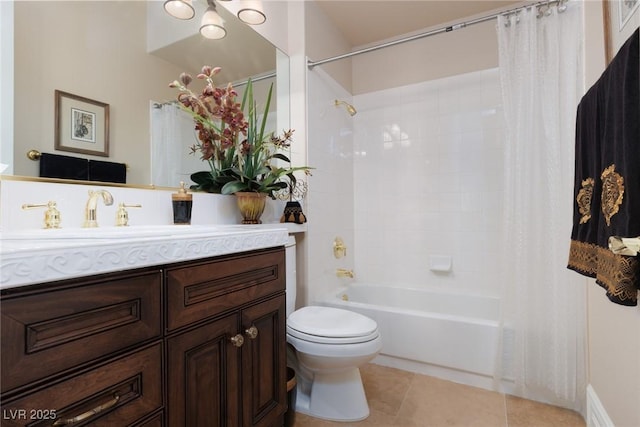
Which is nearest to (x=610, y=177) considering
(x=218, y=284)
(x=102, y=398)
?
(x=218, y=284)

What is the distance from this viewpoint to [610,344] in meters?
1.20

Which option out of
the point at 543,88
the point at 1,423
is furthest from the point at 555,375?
the point at 1,423

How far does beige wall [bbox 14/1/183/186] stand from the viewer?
968 millimetres

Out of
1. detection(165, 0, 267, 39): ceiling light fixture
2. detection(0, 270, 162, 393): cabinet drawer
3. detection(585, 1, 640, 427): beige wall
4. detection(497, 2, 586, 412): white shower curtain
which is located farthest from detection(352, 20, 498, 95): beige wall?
detection(0, 270, 162, 393): cabinet drawer

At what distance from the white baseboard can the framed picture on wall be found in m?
1.41

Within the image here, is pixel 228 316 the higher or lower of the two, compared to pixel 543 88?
lower

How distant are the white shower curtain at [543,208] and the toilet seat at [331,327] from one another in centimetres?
84

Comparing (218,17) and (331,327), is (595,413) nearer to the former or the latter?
(331,327)

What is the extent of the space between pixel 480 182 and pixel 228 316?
6.93 feet

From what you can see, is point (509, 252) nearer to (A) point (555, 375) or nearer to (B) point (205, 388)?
(A) point (555, 375)

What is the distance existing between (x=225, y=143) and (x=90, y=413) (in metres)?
1.13

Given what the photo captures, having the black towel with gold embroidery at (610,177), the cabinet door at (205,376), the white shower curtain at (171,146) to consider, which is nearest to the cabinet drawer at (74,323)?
the cabinet door at (205,376)

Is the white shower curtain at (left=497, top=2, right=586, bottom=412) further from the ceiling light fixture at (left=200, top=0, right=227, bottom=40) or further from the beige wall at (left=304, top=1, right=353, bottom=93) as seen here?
the ceiling light fixture at (left=200, top=0, right=227, bottom=40)

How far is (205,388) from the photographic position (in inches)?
33.9
